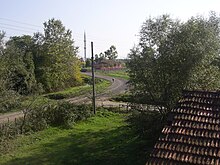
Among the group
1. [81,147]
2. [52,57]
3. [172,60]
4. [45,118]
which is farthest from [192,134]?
[52,57]

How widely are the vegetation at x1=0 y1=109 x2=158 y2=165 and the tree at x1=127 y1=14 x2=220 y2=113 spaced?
2560mm

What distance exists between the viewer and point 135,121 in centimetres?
1898

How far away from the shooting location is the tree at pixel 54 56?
5572 cm

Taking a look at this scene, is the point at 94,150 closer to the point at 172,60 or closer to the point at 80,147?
the point at 80,147

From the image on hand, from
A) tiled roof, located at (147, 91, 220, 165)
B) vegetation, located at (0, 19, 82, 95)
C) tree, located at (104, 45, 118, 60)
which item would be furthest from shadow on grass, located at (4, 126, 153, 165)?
tree, located at (104, 45, 118, 60)

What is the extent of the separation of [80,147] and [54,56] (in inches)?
1477

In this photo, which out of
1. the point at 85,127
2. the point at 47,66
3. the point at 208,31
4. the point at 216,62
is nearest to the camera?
the point at 208,31

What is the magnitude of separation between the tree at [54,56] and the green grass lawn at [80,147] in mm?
29798

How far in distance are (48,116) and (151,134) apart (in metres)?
12.7

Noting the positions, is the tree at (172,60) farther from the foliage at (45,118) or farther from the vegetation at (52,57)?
the vegetation at (52,57)

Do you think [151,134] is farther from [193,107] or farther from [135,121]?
[193,107]

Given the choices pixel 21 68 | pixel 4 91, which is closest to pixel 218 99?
pixel 4 91

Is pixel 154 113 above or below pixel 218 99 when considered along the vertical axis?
below

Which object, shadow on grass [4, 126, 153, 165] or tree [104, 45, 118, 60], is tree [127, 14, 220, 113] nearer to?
shadow on grass [4, 126, 153, 165]
